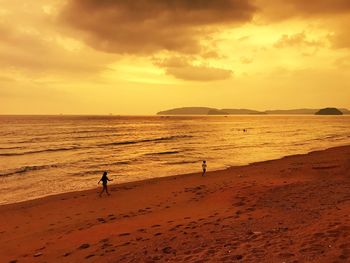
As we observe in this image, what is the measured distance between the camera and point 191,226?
12156 millimetres

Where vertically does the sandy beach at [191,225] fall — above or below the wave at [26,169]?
above

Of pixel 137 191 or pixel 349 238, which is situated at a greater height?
pixel 349 238

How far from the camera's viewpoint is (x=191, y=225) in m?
12.3

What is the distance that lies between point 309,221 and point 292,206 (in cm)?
244

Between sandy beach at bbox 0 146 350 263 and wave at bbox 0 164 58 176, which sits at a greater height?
sandy beach at bbox 0 146 350 263

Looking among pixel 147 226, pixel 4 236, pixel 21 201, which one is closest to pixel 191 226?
pixel 147 226

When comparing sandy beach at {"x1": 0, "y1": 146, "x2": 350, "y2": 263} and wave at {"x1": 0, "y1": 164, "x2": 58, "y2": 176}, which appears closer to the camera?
sandy beach at {"x1": 0, "y1": 146, "x2": 350, "y2": 263}

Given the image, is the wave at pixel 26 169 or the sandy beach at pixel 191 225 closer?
the sandy beach at pixel 191 225

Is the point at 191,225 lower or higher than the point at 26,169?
higher

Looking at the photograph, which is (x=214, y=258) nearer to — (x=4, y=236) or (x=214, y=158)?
(x=4, y=236)

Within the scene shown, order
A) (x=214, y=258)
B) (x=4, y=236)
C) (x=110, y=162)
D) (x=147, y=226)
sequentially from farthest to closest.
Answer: (x=110, y=162)
(x=4, y=236)
(x=147, y=226)
(x=214, y=258)

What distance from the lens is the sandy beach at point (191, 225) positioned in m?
9.14

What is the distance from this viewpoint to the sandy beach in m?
9.14

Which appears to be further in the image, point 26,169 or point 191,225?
point 26,169
